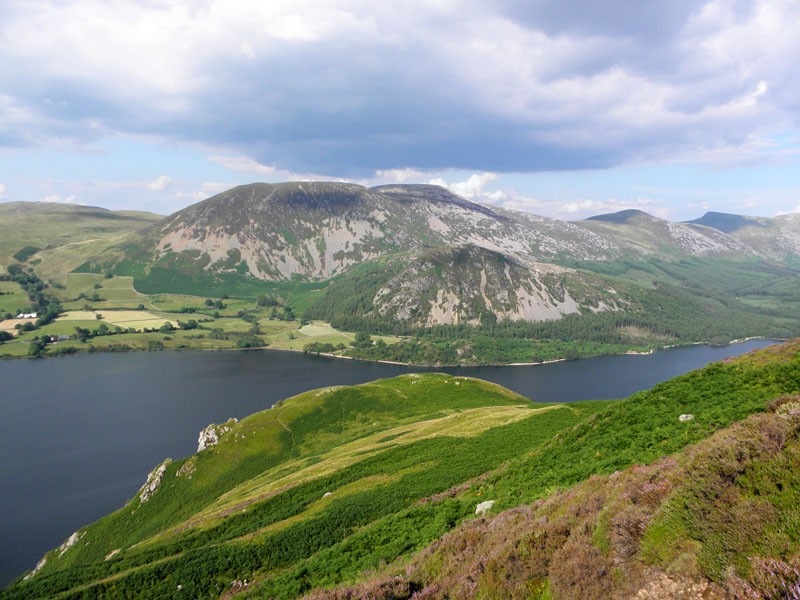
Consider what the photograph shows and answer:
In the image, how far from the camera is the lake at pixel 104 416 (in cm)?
8025

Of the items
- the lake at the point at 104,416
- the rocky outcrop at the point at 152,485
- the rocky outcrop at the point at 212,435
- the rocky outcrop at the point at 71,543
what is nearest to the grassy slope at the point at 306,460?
the rocky outcrop at the point at 152,485

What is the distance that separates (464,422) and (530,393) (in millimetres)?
117909

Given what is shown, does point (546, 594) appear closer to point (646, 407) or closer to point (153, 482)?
point (646, 407)

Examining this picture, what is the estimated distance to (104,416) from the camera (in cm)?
13000

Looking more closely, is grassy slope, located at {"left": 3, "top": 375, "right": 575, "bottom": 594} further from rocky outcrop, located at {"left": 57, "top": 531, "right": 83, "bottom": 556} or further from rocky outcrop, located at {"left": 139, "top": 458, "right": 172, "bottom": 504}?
rocky outcrop, located at {"left": 57, "top": 531, "right": 83, "bottom": 556}

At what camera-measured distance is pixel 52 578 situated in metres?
35.4

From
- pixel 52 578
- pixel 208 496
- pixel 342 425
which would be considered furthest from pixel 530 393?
pixel 52 578

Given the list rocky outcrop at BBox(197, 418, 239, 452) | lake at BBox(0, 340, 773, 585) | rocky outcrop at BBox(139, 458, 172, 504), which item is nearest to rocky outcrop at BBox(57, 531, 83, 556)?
rocky outcrop at BBox(139, 458, 172, 504)

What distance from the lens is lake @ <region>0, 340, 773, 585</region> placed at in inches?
3159

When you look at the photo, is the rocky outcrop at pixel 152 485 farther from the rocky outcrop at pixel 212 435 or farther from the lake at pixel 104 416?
the lake at pixel 104 416

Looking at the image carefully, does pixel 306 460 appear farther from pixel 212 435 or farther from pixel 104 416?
pixel 104 416

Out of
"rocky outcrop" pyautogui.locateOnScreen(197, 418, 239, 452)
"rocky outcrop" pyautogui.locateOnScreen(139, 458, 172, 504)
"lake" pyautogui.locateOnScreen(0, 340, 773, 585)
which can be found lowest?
"lake" pyautogui.locateOnScreen(0, 340, 773, 585)

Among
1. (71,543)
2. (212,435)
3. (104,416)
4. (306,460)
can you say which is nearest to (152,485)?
(71,543)

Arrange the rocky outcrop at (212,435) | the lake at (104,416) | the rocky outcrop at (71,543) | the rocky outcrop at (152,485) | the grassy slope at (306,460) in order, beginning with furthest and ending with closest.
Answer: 1. the lake at (104,416)
2. the rocky outcrop at (212,435)
3. the rocky outcrop at (152,485)
4. the rocky outcrop at (71,543)
5. the grassy slope at (306,460)
